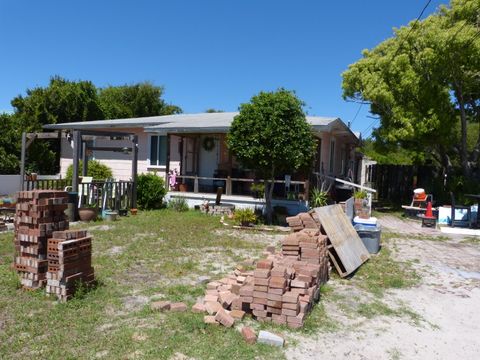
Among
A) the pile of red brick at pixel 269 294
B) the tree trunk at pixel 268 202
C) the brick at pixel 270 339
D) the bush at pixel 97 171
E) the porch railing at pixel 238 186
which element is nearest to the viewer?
the brick at pixel 270 339

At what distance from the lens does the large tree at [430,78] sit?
14.0 meters

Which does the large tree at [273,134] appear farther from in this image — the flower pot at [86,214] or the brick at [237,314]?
the brick at [237,314]

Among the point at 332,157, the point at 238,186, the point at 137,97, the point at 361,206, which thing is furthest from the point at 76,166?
the point at 137,97

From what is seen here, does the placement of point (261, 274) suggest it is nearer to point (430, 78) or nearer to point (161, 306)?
point (161, 306)

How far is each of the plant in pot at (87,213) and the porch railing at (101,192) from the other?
51 cm

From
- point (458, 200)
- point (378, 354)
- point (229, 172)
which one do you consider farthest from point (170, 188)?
point (378, 354)

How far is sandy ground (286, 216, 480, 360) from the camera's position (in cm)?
400

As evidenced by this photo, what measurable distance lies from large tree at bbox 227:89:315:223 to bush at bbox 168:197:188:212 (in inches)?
137

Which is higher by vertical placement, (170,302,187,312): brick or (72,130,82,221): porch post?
(72,130,82,221): porch post

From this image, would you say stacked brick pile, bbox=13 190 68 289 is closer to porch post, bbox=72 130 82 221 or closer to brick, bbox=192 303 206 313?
brick, bbox=192 303 206 313

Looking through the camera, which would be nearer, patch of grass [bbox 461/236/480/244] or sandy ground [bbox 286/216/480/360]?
sandy ground [bbox 286/216/480/360]

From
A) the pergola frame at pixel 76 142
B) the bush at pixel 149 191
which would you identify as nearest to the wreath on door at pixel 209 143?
the bush at pixel 149 191

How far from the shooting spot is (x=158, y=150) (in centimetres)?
1681

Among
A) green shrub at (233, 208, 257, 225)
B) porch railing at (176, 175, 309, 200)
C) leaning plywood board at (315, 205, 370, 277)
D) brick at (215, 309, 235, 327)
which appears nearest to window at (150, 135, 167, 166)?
porch railing at (176, 175, 309, 200)
